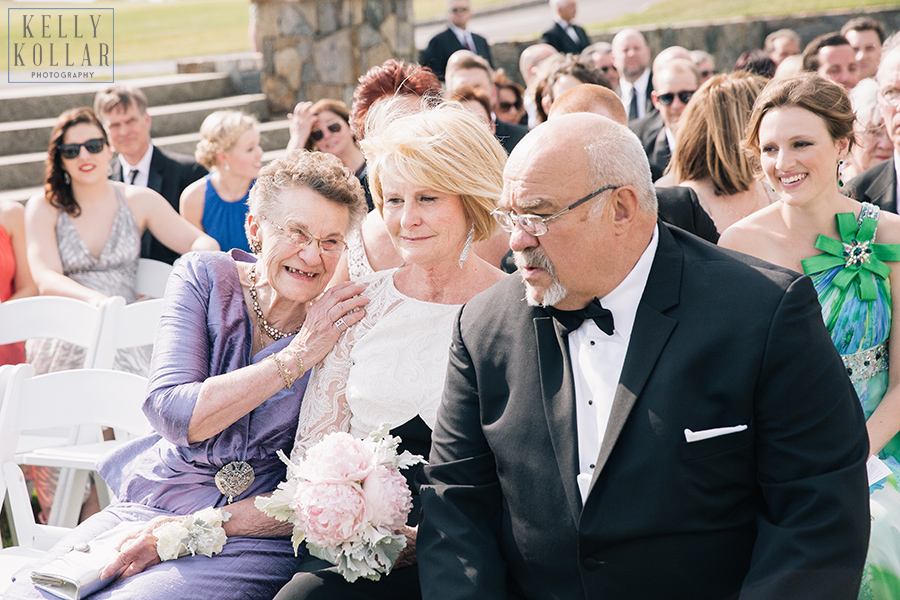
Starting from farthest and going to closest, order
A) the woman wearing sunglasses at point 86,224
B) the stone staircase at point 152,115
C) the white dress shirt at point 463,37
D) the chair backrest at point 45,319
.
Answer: the white dress shirt at point 463,37 → the stone staircase at point 152,115 → the woman wearing sunglasses at point 86,224 → the chair backrest at point 45,319

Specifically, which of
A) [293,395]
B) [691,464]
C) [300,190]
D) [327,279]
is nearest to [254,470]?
[293,395]

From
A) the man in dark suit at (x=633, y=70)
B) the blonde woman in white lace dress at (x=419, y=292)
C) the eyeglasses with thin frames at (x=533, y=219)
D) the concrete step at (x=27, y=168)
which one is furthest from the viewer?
the man in dark suit at (x=633, y=70)

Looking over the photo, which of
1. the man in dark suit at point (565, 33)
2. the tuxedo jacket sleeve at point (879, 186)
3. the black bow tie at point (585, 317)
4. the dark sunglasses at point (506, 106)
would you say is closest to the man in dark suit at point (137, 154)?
the dark sunglasses at point (506, 106)

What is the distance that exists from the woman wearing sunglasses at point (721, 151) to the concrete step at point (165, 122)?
701cm

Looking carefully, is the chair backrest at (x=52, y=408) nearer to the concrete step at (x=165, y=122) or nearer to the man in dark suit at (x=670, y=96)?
the man in dark suit at (x=670, y=96)

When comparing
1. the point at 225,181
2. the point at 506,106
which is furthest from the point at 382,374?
the point at 506,106

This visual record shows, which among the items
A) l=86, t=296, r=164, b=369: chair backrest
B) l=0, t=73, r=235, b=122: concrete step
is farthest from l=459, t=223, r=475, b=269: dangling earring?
l=0, t=73, r=235, b=122: concrete step

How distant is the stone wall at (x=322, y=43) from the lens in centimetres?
977

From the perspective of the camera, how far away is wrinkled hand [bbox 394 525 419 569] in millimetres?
2594

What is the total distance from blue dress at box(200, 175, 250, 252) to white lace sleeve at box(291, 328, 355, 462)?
3428 mm

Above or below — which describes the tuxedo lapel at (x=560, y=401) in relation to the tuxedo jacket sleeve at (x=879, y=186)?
below

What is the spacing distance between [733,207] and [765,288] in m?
2.39

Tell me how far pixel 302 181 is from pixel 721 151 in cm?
226

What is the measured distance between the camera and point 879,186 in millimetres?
4188
